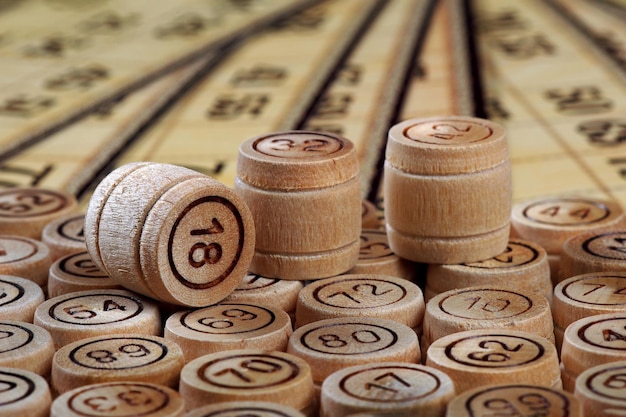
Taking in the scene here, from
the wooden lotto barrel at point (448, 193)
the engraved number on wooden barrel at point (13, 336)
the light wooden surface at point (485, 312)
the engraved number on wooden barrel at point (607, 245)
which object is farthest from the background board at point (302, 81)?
the engraved number on wooden barrel at point (13, 336)

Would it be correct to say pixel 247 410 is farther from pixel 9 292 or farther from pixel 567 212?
pixel 567 212

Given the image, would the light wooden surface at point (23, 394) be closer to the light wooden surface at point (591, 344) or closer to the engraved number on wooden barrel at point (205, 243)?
the engraved number on wooden barrel at point (205, 243)

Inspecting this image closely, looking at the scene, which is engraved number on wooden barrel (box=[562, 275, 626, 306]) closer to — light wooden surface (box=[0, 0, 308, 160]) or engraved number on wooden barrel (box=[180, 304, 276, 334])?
engraved number on wooden barrel (box=[180, 304, 276, 334])

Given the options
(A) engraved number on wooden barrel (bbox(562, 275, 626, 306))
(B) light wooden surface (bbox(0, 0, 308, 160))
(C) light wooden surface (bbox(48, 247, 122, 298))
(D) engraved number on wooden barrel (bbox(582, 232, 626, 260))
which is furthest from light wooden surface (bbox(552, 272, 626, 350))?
(B) light wooden surface (bbox(0, 0, 308, 160))

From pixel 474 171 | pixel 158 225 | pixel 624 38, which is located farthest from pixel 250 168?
pixel 624 38

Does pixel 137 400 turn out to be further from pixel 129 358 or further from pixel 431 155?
pixel 431 155

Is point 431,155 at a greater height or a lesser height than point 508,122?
greater
